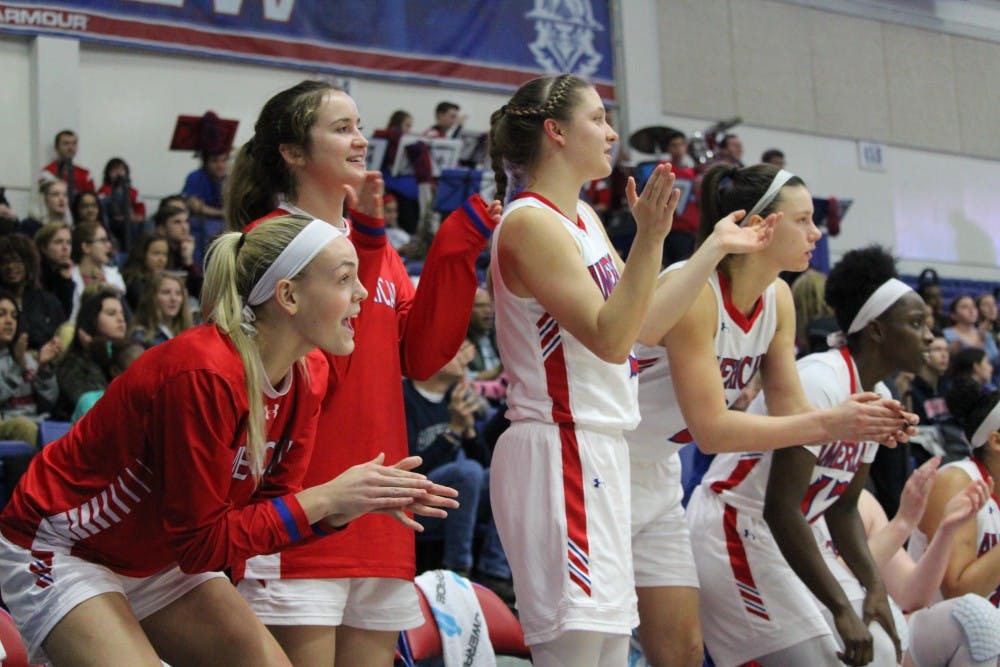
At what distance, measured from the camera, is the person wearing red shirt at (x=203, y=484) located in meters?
2.45

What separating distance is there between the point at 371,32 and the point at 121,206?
12.3 ft

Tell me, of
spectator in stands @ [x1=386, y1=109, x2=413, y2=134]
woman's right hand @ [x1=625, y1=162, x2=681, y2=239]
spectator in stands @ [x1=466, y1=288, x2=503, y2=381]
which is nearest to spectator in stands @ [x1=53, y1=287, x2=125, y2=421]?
spectator in stands @ [x1=466, y1=288, x2=503, y2=381]

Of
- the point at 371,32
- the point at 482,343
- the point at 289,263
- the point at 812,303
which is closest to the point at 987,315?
the point at 482,343

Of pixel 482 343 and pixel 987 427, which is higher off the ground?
pixel 482 343

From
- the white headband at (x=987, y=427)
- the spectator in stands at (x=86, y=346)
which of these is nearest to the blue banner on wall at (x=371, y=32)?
the spectator in stands at (x=86, y=346)

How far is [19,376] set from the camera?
21.5 feet

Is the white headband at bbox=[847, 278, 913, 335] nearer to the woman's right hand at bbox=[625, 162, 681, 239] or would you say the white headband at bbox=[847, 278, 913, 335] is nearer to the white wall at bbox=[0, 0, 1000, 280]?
the woman's right hand at bbox=[625, 162, 681, 239]

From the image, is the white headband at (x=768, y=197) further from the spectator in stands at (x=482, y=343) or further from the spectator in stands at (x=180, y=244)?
the spectator in stands at (x=180, y=244)

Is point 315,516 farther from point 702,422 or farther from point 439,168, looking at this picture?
point 439,168

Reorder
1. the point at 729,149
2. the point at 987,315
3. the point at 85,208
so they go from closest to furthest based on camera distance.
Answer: the point at 85,208
the point at 987,315
the point at 729,149

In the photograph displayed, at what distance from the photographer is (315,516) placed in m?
2.49

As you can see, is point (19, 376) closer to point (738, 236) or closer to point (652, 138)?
point (738, 236)

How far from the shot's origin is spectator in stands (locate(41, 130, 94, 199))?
9859 millimetres

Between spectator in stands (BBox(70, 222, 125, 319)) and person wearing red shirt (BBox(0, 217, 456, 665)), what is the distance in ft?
18.3
